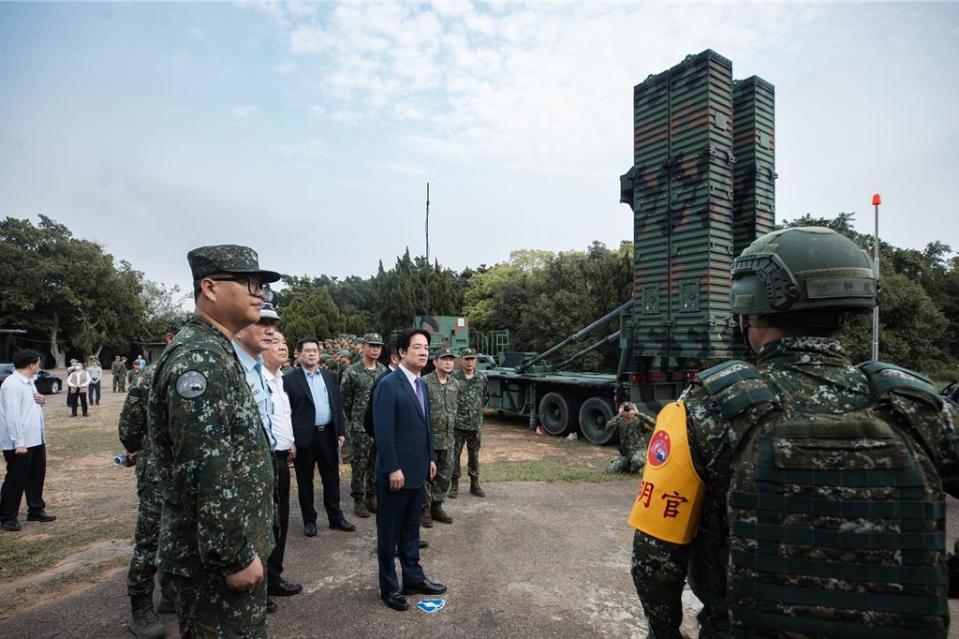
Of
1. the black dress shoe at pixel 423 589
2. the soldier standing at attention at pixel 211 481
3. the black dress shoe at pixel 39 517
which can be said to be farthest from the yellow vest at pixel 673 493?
the black dress shoe at pixel 39 517

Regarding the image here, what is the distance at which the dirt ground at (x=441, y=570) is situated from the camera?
3.33 m

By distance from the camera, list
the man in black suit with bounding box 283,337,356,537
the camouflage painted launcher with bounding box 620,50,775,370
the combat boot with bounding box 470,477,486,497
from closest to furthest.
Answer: the man in black suit with bounding box 283,337,356,537, the combat boot with bounding box 470,477,486,497, the camouflage painted launcher with bounding box 620,50,775,370

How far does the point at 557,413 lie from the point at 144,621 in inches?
354

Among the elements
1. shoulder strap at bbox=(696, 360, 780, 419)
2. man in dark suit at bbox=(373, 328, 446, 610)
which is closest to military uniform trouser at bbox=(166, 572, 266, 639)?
man in dark suit at bbox=(373, 328, 446, 610)

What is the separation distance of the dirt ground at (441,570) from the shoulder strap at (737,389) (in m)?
2.37

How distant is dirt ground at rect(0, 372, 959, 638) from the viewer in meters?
3.33

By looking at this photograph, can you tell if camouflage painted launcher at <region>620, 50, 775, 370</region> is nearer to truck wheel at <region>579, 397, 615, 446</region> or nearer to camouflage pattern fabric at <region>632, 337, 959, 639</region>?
truck wheel at <region>579, 397, 615, 446</region>

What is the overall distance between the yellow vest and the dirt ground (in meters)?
2.09

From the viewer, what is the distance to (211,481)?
5.99ft

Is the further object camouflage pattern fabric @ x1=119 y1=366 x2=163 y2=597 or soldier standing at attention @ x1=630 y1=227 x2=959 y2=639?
camouflage pattern fabric @ x1=119 y1=366 x2=163 y2=597

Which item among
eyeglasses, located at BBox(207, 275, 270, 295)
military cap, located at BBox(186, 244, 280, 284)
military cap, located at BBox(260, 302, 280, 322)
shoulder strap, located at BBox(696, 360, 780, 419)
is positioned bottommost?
shoulder strap, located at BBox(696, 360, 780, 419)

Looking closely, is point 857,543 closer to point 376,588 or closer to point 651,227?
point 376,588

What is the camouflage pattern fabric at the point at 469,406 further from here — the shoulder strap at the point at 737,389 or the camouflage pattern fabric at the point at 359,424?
the shoulder strap at the point at 737,389

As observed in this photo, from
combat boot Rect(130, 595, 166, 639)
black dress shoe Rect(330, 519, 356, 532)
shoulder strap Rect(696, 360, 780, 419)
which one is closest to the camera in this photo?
shoulder strap Rect(696, 360, 780, 419)
